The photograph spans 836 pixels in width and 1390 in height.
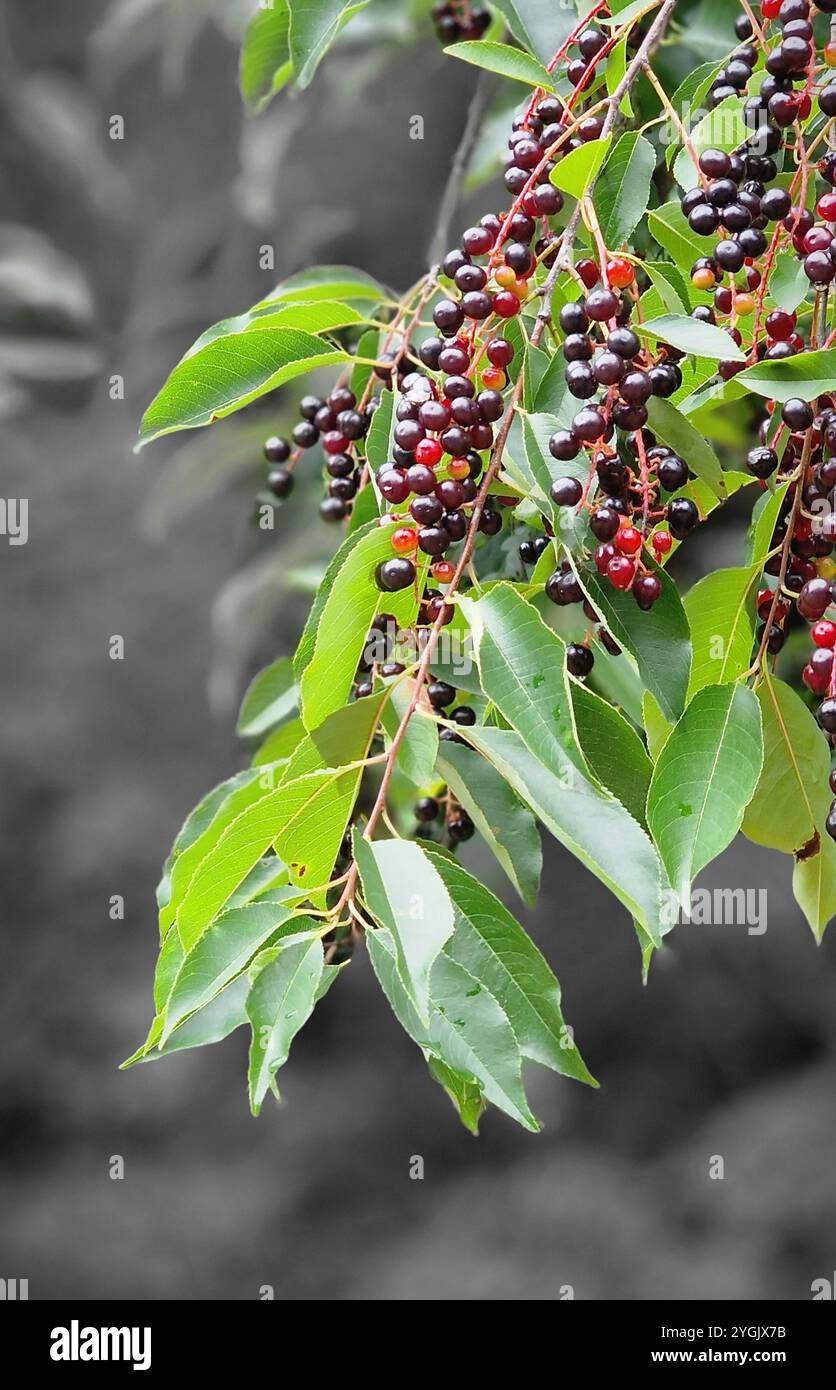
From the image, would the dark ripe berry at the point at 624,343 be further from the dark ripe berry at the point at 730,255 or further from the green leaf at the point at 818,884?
the green leaf at the point at 818,884

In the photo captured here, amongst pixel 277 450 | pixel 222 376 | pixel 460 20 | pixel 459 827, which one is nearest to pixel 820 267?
pixel 222 376

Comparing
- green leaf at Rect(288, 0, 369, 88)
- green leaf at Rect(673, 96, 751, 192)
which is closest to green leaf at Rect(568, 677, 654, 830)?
green leaf at Rect(673, 96, 751, 192)

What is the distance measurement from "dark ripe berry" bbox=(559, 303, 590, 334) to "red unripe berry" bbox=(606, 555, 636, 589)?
9 centimetres

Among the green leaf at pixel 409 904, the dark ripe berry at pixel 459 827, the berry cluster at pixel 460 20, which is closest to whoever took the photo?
the green leaf at pixel 409 904

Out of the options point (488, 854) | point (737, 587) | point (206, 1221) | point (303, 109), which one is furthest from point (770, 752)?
point (206, 1221)

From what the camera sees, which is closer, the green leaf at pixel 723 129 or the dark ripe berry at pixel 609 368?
the dark ripe berry at pixel 609 368

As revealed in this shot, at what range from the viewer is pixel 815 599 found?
1.66 feet

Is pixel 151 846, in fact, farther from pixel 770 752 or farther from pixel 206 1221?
pixel 770 752

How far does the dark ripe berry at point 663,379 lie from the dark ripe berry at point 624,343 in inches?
0.9

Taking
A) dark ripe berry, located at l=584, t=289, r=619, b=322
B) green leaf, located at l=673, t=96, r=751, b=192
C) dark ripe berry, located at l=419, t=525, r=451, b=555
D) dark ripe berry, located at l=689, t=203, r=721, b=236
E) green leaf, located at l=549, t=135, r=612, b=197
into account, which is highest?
green leaf, located at l=673, t=96, r=751, b=192

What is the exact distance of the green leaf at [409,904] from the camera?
417 mm

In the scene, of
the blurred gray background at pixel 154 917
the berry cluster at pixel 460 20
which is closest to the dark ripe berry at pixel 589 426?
the berry cluster at pixel 460 20

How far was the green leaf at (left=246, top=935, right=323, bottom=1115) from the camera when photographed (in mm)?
461

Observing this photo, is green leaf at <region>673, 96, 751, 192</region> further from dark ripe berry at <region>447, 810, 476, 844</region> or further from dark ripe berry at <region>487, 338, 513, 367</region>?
dark ripe berry at <region>447, 810, 476, 844</region>
